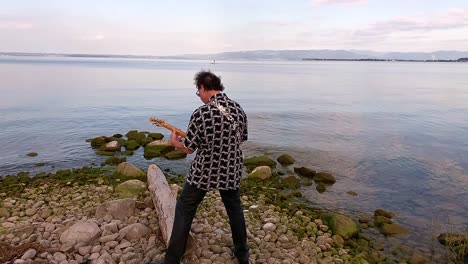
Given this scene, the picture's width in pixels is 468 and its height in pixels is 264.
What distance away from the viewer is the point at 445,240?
354 inches

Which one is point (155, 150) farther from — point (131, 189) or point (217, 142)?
point (217, 142)

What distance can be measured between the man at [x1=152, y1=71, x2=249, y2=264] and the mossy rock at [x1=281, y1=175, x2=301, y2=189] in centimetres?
700

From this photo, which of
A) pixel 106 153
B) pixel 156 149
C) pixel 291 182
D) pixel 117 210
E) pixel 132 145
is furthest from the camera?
pixel 132 145

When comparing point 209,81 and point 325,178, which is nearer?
point 209,81

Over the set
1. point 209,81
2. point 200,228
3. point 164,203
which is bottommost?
point 200,228

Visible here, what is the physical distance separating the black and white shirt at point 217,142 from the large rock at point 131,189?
5571mm

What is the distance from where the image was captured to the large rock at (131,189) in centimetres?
1047

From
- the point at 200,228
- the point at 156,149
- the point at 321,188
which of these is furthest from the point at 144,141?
the point at 200,228

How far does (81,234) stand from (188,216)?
272cm

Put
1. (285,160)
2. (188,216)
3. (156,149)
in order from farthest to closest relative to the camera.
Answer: (156,149)
(285,160)
(188,216)

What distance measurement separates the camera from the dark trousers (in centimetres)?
557

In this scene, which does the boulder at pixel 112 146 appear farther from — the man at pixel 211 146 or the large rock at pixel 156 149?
the man at pixel 211 146

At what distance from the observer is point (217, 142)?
5.21m

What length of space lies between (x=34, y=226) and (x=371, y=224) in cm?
818
